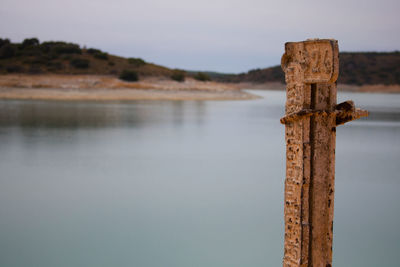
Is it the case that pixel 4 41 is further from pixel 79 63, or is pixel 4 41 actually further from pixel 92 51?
pixel 79 63

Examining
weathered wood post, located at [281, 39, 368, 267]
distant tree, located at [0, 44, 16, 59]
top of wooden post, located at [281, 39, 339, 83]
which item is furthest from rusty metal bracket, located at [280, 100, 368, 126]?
distant tree, located at [0, 44, 16, 59]

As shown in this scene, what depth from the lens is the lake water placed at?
5.82 meters

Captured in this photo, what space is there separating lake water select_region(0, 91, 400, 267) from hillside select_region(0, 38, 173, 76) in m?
28.0

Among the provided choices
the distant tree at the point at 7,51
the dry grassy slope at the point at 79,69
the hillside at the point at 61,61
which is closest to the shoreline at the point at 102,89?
the dry grassy slope at the point at 79,69

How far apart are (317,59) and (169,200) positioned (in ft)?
18.3

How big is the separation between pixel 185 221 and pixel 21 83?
108 ft

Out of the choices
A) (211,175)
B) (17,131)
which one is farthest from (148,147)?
(17,131)

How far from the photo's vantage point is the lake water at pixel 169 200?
19.1 feet

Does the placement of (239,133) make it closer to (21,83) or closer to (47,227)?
(47,227)

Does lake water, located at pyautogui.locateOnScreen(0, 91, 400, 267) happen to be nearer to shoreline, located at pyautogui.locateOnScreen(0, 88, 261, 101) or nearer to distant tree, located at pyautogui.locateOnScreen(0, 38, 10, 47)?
shoreline, located at pyautogui.locateOnScreen(0, 88, 261, 101)

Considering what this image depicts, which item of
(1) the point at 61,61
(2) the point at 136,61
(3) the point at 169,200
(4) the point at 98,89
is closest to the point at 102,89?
(4) the point at 98,89

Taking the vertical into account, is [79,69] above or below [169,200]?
above

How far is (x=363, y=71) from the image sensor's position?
7675 cm

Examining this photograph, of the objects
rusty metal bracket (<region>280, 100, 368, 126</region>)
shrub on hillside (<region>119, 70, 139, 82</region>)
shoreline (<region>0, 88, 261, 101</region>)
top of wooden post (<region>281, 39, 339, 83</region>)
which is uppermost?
shrub on hillside (<region>119, 70, 139, 82</region>)
